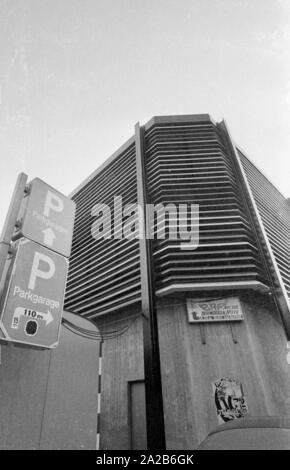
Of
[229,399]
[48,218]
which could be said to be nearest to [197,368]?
[229,399]

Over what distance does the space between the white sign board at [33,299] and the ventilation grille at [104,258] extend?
13.0 ft

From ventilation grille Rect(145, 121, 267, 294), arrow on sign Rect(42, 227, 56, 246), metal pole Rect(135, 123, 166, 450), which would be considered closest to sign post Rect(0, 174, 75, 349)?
arrow on sign Rect(42, 227, 56, 246)

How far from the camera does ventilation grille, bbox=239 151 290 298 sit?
9230 mm

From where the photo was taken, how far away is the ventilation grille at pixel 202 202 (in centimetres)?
756

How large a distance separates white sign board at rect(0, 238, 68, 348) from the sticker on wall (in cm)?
492

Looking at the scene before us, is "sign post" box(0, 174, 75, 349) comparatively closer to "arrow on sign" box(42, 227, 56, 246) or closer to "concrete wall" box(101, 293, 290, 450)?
"arrow on sign" box(42, 227, 56, 246)

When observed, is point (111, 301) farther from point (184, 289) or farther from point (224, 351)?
point (224, 351)

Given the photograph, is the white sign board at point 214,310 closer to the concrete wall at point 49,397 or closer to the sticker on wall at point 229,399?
the sticker on wall at point 229,399

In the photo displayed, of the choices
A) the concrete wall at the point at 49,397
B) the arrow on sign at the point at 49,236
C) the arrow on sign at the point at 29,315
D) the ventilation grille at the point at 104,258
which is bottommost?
the concrete wall at the point at 49,397

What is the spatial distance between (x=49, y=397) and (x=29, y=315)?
4.77ft

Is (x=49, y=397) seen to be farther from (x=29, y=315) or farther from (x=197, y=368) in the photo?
(x=197, y=368)

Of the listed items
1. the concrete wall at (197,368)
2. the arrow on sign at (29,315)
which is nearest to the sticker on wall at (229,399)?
the concrete wall at (197,368)

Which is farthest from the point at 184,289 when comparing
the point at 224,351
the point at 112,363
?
the point at 112,363

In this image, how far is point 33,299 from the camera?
3.80m
